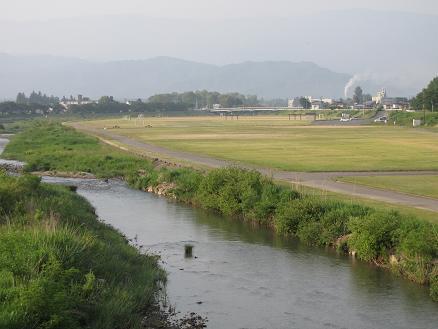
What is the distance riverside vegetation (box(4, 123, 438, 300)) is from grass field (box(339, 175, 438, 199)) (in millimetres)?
8340

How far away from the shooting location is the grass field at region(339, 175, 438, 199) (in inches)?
1494

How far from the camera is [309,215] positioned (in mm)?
29078

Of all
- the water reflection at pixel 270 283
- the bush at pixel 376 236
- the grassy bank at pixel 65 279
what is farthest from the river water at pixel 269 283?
the grassy bank at pixel 65 279

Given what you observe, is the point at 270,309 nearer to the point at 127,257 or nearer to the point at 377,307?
the point at 377,307

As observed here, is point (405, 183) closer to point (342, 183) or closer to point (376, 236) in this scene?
point (342, 183)

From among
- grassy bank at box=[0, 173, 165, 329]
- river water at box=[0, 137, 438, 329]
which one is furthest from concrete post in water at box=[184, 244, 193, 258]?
grassy bank at box=[0, 173, 165, 329]

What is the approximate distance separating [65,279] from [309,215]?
50.0ft

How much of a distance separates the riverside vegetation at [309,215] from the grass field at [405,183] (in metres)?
8.34

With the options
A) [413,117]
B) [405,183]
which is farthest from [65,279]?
[413,117]

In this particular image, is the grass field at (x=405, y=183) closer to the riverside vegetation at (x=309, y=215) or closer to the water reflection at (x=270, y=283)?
the riverside vegetation at (x=309, y=215)

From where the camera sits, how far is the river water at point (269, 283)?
19.0 m

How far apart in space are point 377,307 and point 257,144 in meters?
59.8

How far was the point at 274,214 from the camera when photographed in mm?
31766

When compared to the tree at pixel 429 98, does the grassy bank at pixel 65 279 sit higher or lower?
lower
